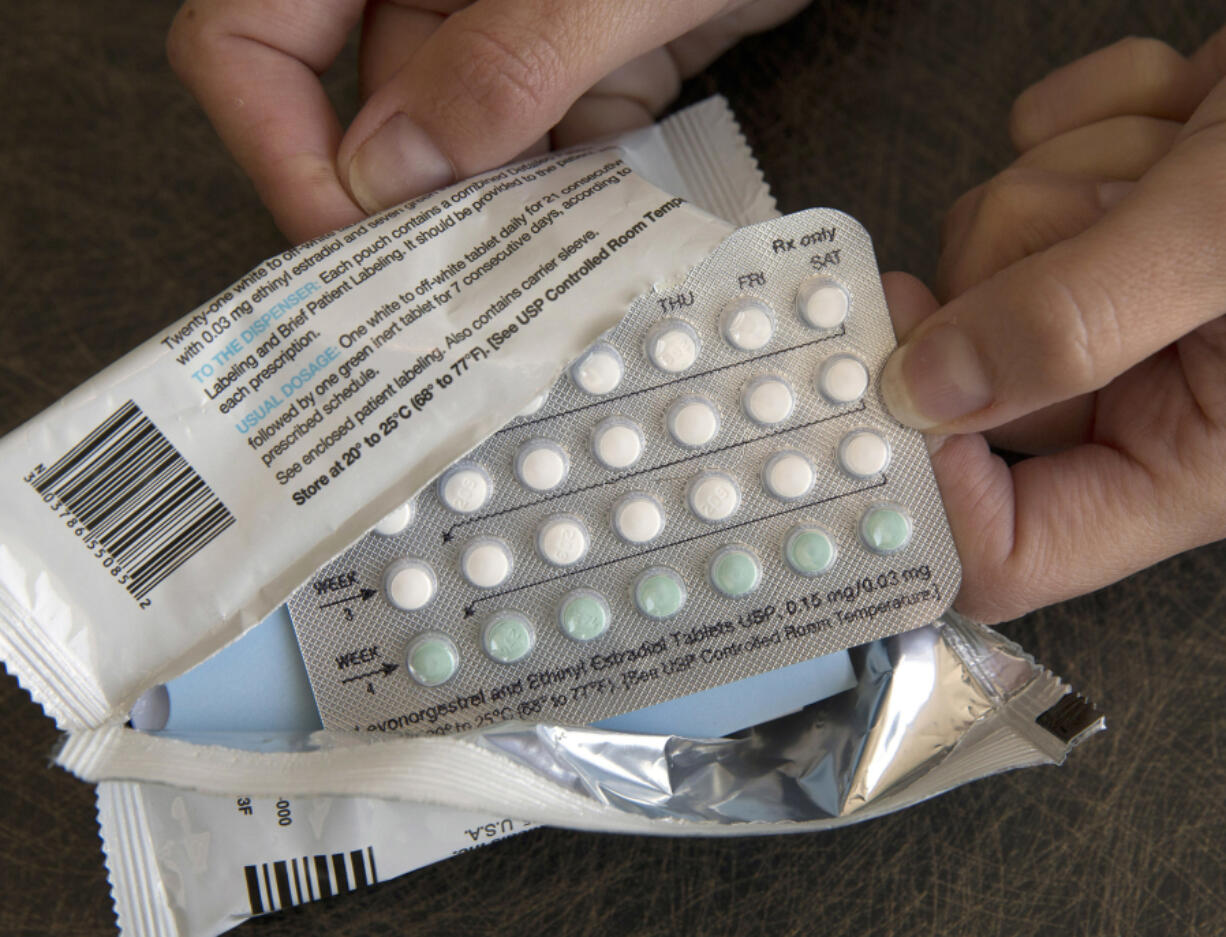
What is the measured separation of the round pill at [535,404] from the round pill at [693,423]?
0.19 ft

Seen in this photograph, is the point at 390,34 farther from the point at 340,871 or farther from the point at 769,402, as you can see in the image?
the point at 340,871

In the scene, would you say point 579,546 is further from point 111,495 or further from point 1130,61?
point 1130,61

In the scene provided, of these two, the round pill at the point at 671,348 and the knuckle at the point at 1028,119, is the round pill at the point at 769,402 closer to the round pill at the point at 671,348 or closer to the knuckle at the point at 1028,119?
the round pill at the point at 671,348

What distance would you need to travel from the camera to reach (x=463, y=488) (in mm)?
359

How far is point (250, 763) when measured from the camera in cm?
31

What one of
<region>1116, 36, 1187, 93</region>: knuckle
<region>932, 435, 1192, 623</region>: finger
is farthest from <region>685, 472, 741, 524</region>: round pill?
<region>1116, 36, 1187, 93</region>: knuckle

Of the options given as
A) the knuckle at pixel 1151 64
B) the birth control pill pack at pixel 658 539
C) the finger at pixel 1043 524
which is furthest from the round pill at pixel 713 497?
the knuckle at pixel 1151 64

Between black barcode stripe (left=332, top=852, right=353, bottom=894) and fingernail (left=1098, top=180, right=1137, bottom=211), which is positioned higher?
fingernail (left=1098, top=180, right=1137, bottom=211)

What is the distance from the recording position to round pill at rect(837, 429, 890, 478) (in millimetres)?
363

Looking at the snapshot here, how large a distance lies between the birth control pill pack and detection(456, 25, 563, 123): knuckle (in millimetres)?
103

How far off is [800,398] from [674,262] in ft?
0.28

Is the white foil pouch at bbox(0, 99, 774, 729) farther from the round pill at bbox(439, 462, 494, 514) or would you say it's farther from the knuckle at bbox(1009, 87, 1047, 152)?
the knuckle at bbox(1009, 87, 1047, 152)

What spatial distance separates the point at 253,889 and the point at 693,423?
0.98 feet

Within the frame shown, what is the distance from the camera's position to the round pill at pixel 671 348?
0.36m
